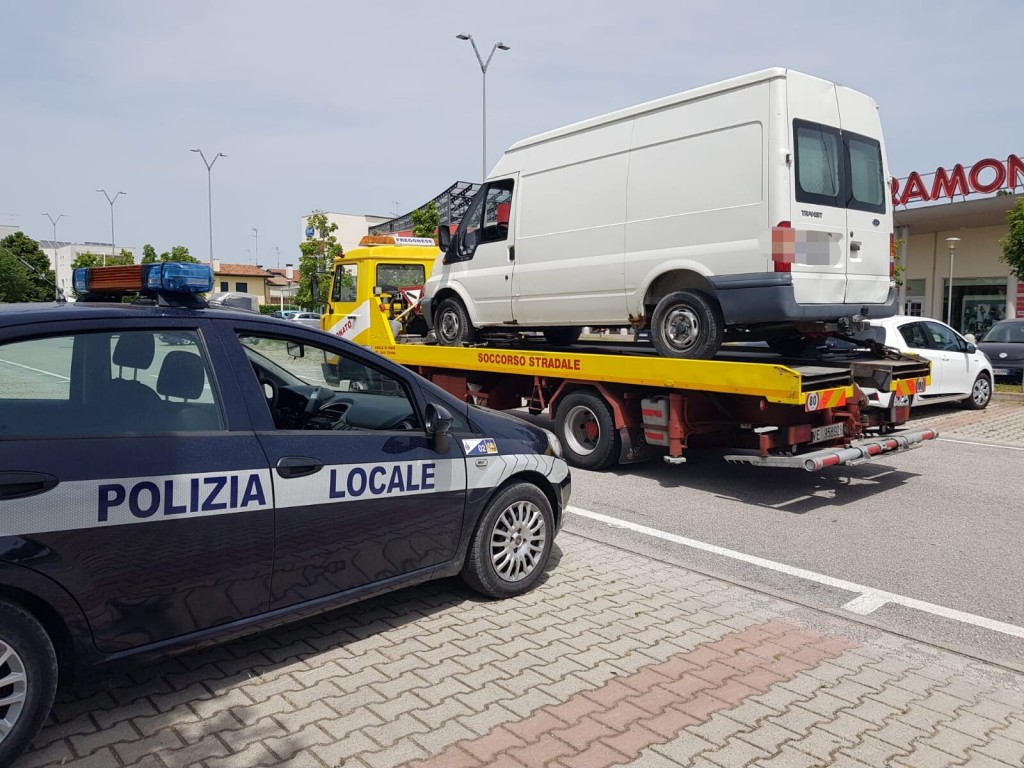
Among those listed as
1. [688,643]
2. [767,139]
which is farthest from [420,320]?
[688,643]

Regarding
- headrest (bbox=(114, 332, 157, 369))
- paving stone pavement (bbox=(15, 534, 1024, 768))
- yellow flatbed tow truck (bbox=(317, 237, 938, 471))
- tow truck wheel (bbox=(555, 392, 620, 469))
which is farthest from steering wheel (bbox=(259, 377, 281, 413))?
tow truck wheel (bbox=(555, 392, 620, 469))

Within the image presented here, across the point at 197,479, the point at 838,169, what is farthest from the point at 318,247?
the point at 197,479

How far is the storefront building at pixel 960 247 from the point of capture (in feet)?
86.1

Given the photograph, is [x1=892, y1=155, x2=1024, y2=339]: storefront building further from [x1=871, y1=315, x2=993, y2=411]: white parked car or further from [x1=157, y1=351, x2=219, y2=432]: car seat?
[x1=157, y1=351, x2=219, y2=432]: car seat

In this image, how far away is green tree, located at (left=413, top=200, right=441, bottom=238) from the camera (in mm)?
34406

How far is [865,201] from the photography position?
7203 millimetres

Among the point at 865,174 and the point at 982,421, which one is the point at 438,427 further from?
the point at 982,421

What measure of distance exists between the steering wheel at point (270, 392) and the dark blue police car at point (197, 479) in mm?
24

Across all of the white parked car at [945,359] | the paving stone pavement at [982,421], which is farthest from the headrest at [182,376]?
the white parked car at [945,359]

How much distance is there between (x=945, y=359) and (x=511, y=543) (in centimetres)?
993

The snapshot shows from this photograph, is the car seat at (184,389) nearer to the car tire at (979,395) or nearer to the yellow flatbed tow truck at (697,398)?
the yellow flatbed tow truck at (697,398)

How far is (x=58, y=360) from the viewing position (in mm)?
3211

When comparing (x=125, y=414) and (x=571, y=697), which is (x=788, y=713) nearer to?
(x=571, y=697)

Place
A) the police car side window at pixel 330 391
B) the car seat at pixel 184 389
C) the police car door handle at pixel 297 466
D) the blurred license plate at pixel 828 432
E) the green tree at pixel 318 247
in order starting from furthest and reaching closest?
1. the green tree at pixel 318 247
2. the blurred license plate at pixel 828 432
3. the police car side window at pixel 330 391
4. the police car door handle at pixel 297 466
5. the car seat at pixel 184 389
